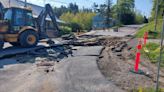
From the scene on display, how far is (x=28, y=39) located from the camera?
648 inches

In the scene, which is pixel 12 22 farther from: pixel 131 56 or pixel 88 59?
pixel 131 56

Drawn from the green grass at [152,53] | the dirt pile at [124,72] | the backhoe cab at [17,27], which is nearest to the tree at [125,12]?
the green grass at [152,53]

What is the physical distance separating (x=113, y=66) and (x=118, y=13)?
2388 inches

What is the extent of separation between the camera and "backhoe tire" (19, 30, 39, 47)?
1614cm

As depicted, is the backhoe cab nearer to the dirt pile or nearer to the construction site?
the construction site

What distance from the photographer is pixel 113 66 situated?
11.2m

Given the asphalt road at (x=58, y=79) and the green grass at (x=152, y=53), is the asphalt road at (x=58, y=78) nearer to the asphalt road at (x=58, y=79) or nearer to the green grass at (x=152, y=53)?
the asphalt road at (x=58, y=79)

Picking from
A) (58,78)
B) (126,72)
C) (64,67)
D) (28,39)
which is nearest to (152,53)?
(126,72)

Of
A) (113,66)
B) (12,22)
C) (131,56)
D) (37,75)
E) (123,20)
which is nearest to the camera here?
(37,75)

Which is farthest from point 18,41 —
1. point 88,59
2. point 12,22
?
point 88,59

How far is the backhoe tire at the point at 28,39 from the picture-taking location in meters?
16.1

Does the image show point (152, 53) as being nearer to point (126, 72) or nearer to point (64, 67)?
point (126, 72)

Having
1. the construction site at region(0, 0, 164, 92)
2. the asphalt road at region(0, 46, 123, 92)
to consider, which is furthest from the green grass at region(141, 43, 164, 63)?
the asphalt road at region(0, 46, 123, 92)

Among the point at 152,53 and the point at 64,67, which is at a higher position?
the point at 152,53
